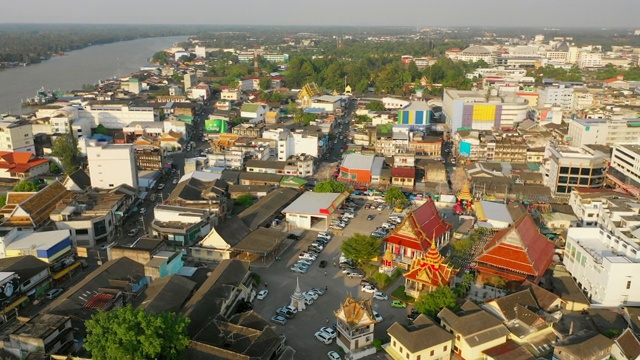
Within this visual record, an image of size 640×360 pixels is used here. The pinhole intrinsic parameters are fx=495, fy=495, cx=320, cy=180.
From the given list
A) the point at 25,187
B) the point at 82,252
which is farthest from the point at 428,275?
the point at 25,187

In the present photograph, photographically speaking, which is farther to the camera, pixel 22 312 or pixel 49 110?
pixel 49 110

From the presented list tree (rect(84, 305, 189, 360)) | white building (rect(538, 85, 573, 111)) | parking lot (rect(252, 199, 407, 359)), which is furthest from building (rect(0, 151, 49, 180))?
white building (rect(538, 85, 573, 111))

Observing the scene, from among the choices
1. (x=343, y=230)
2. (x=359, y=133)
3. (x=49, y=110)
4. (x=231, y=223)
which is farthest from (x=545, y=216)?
(x=49, y=110)

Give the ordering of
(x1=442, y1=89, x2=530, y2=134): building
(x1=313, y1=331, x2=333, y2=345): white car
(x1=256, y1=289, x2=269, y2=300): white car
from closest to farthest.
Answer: (x1=313, y1=331, x2=333, y2=345): white car < (x1=256, y1=289, x2=269, y2=300): white car < (x1=442, y1=89, x2=530, y2=134): building

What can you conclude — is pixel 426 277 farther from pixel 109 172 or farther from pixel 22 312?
pixel 109 172

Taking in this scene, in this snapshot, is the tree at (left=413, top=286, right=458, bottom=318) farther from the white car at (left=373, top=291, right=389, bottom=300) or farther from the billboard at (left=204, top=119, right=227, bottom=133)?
the billboard at (left=204, top=119, right=227, bottom=133)

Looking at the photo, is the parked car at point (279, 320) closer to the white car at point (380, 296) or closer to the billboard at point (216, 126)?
the white car at point (380, 296)

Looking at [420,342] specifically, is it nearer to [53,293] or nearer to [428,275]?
[428,275]
